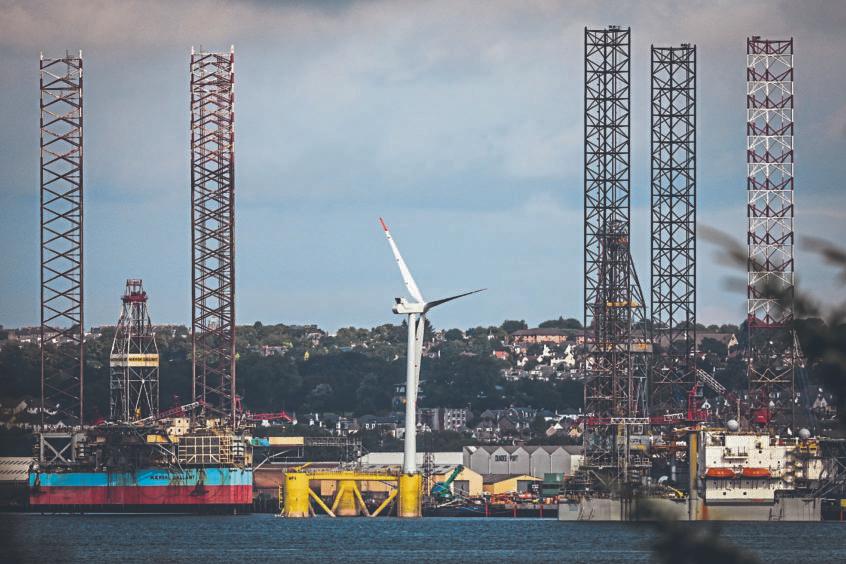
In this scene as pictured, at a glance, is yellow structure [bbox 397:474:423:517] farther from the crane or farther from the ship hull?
the crane

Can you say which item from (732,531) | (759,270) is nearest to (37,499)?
(732,531)

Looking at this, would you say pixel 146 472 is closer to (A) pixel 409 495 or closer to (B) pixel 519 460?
(A) pixel 409 495

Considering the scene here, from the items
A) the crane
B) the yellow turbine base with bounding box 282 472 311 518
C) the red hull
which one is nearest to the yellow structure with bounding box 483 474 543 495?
the crane

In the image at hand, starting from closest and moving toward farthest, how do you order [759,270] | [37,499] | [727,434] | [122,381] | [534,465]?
[759,270] → [727,434] → [37,499] → [122,381] → [534,465]

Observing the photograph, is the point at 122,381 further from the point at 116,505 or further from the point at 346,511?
the point at 346,511

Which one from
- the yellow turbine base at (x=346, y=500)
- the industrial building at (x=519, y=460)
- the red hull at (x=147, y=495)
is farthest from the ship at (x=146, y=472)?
the industrial building at (x=519, y=460)

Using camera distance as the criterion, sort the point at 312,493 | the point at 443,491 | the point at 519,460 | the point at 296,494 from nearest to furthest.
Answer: the point at 296,494, the point at 312,493, the point at 443,491, the point at 519,460

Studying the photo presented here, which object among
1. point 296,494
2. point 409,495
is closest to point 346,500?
point 296,494

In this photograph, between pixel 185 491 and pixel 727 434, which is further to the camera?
pixel 185 491
